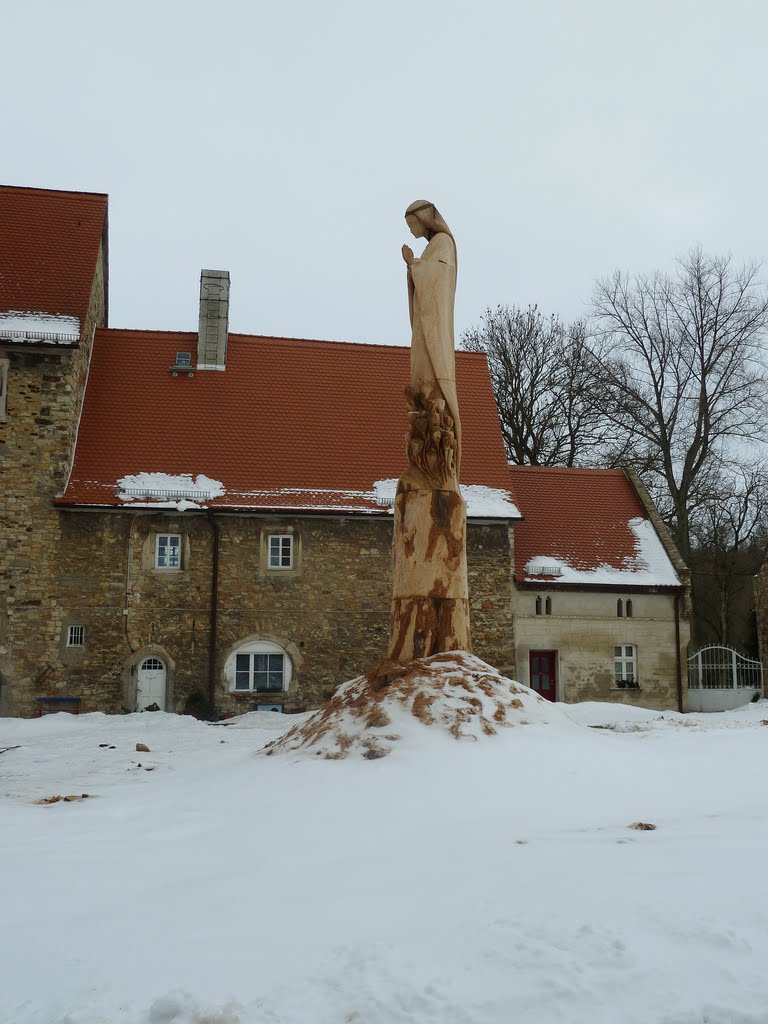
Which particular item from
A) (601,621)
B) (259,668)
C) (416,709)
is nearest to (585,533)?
(601,621)

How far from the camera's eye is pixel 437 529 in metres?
9.59

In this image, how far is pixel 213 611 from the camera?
18922mm

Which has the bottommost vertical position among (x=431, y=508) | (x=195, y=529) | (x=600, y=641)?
(x=600, y=641)

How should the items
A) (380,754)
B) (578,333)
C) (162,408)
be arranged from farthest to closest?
1. (578,333)
2. (162,408)
3. (380,754)

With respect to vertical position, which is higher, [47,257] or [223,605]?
[47,257]

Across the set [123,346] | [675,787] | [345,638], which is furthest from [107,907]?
[123,346]

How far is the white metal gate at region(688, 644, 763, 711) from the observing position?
22.8 meters

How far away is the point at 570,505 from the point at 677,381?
7.80 m

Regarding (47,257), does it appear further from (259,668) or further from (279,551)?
(259,668)

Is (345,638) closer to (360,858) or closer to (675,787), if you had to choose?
(675,787)

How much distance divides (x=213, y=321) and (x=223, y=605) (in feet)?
23.7

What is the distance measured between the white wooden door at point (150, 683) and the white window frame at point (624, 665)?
9936 millimetres

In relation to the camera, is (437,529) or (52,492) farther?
(52,492)

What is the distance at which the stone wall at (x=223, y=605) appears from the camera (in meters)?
18.4
